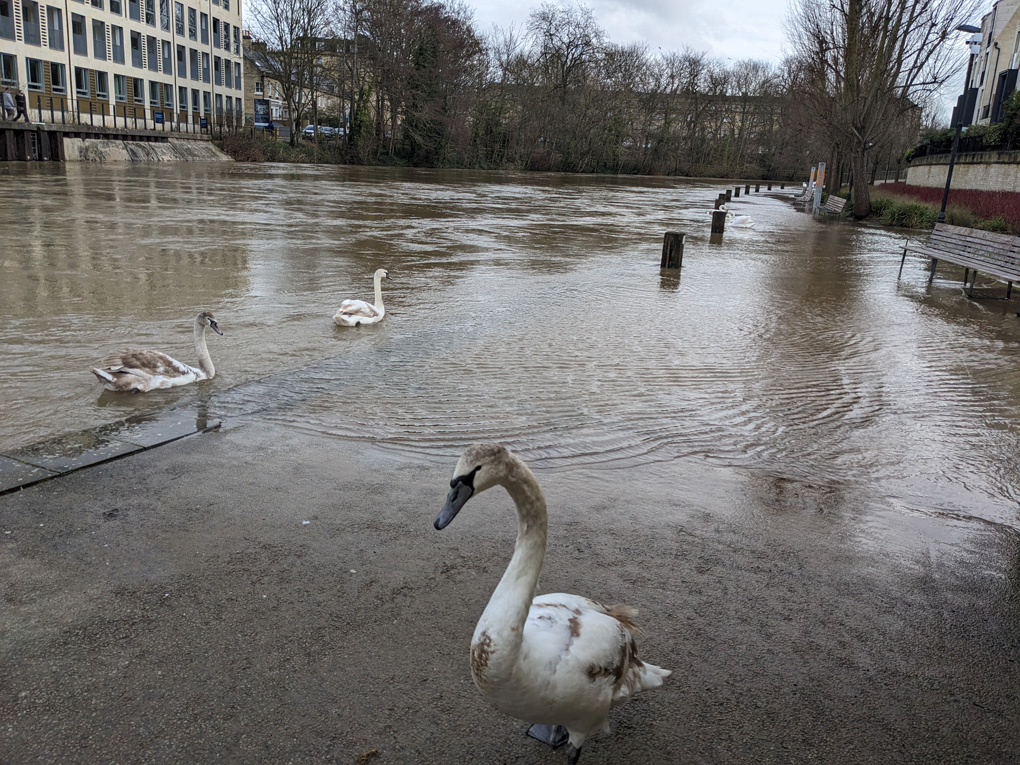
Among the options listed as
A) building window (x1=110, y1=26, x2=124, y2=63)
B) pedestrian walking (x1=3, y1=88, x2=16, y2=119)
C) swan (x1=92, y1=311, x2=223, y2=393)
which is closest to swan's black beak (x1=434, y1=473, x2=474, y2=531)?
swan (x1=92, y1=311, x2=223, y2=393)

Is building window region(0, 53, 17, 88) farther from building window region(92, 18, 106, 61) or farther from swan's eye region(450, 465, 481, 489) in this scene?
swan's eye region(450, 465, 481, 489)

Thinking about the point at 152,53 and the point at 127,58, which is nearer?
the point at 127,58

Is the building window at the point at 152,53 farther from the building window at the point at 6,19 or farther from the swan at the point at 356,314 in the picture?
the swan at the point at 356,314

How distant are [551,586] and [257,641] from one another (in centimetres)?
137

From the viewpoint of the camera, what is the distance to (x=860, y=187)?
3114cm

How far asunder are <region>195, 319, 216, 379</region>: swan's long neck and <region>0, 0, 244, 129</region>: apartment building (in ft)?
151

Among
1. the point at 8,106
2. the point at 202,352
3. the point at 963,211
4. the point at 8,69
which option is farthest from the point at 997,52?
the point at 8,69

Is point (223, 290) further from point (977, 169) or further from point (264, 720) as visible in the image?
point (977, 169)

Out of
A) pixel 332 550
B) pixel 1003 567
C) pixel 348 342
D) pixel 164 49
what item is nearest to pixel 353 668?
pixel 332 550

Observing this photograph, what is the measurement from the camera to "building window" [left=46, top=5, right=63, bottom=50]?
159ft

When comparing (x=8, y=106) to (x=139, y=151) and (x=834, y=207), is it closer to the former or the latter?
(x=139, y=151)

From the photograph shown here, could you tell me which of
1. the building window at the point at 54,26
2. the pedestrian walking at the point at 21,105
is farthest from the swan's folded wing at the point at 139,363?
the building window at the point at 54,26

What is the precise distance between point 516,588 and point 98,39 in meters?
62.9

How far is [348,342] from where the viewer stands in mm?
9062
